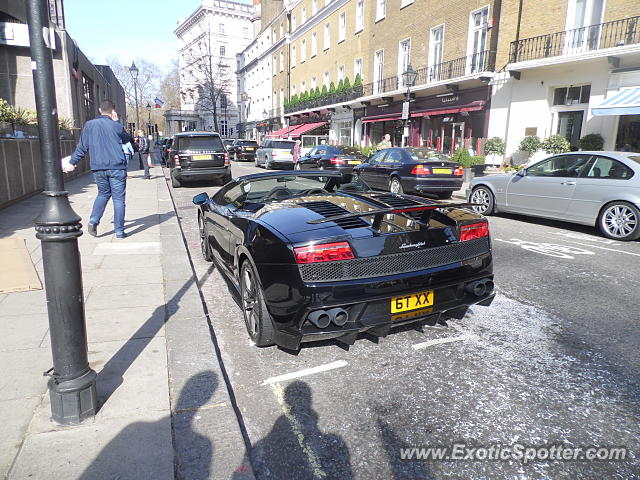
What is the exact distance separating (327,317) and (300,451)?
810mm

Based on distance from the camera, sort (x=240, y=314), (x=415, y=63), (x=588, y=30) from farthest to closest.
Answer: (x=415, y=63) → (x=588, y=30) → (x=240, y=314)

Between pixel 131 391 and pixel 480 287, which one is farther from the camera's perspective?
pixel 480 287

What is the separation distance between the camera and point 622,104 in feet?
47.1

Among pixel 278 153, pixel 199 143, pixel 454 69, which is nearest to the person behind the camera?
pixel 199 143

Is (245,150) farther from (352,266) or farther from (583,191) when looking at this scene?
(352,266)

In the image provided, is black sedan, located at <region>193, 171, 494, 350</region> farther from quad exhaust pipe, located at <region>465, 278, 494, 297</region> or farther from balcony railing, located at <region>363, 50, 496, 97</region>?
balcony railing, located at <region>363, 50, 496, 97</region>

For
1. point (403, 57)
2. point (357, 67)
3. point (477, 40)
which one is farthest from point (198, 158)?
point (357, 67)

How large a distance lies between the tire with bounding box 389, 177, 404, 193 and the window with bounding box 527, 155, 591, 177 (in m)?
4.26

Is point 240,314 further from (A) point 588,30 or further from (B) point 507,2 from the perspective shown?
(B) point 507,2

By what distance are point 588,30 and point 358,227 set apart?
1714 centimetres

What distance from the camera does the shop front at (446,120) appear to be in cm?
2009

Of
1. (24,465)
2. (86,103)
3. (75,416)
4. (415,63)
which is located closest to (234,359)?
(75,416)

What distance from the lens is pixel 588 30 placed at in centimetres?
1580

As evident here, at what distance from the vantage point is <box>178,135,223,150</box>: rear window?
15.0 metres
